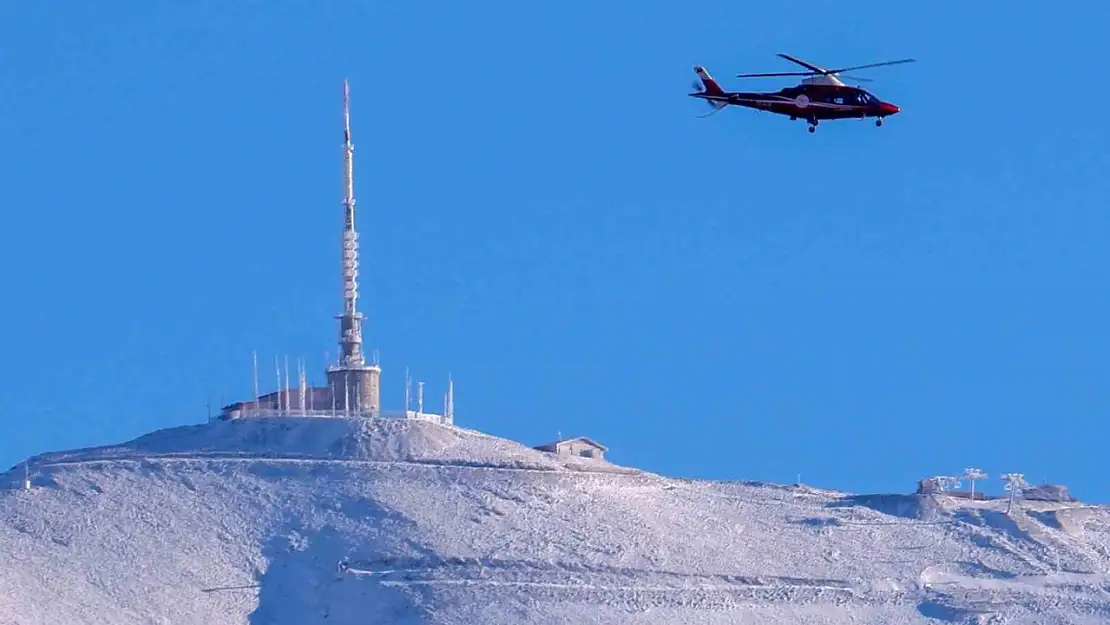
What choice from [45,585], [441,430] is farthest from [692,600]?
[45,585]

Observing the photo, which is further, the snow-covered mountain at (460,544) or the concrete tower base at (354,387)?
the concrete tower base at (354,387)

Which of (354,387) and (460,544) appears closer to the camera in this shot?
(460,544)

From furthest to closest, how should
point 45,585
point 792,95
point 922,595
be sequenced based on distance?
point 922,595
point 45,585
point 792,95

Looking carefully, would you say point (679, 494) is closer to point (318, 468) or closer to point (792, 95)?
point (318, 468)

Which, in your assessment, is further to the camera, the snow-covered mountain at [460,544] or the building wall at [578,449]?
the building wall at [578,449]

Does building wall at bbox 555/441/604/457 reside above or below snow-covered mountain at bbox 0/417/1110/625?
above

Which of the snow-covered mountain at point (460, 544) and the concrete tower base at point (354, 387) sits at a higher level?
the concrete tower base at point (354, 387)

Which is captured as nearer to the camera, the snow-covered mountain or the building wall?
the snow-covered mountain

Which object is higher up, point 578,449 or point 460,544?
point 578,449
